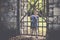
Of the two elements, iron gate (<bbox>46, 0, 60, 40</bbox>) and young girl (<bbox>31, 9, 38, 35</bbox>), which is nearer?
iron gate (<bbox>46, 0, 60, 40</bbox>)

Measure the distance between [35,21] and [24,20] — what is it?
0.40 metres

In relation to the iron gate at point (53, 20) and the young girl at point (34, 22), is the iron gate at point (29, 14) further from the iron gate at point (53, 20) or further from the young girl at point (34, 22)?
the iron gate at point (53, 20)

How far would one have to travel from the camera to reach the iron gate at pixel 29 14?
23.6ft

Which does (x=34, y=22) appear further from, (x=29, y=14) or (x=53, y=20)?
(x=53, y=20)

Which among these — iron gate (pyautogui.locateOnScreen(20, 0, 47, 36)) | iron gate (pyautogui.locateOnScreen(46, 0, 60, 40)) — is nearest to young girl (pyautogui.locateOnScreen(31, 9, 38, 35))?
iron gate (pyautogui.locateOnScreen(20, 0, 47, 36))

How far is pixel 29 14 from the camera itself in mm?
7301

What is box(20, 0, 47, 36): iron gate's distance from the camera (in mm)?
7204

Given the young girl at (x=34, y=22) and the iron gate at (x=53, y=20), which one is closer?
the iron gate at (x=53, y=20)

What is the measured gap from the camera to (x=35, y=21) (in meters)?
7.16

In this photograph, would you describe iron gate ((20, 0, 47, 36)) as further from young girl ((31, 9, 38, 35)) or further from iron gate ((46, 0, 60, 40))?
iron gate ((46, 0, 60, 40))

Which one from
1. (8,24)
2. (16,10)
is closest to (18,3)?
(16,10)

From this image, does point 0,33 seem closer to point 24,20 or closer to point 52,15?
point 24,20

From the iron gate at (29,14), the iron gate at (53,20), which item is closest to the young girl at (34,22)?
the iron gate at (29,14)

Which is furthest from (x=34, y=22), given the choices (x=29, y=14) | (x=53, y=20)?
(x=53, y=20)
